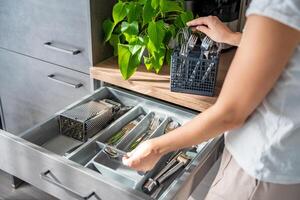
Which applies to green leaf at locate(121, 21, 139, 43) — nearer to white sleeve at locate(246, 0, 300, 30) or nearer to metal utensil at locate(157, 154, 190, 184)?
metal utensil at locate(157, 154, 190, 184)

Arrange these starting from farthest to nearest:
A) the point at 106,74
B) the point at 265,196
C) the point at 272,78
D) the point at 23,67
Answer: the point at 23,67 < the point at 106,74 < the point at 265,196 < the point at 272,78

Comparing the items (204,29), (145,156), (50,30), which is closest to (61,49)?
(50,30)

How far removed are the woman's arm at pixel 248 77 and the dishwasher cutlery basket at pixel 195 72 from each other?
0.39 meters

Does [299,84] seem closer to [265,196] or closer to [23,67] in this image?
[265,196]

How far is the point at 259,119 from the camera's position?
67 cm

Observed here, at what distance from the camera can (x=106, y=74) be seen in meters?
1.21

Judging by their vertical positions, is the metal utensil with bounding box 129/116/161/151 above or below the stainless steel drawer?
below

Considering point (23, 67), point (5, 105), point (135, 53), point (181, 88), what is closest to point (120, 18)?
point (135, 53)

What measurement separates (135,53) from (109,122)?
0.81ft

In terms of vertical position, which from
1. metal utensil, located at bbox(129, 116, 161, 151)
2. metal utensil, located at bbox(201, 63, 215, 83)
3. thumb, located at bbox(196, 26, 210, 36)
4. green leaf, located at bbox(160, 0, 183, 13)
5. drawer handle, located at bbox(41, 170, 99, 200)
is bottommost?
drawer handle, located at bbox(41, 170, 99, 200)

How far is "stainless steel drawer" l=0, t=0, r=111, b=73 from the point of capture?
118cm

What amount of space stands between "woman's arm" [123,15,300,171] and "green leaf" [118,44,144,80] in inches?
19.5

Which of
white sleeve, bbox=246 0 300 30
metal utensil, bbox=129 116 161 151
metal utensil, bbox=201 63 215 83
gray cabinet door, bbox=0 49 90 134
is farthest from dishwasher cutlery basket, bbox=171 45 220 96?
white sleeve, bbox=246 0 300 30

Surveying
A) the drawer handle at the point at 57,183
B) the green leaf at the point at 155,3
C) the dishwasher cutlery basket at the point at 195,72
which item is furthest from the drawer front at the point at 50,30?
the drawer handle at the point at 57,183
